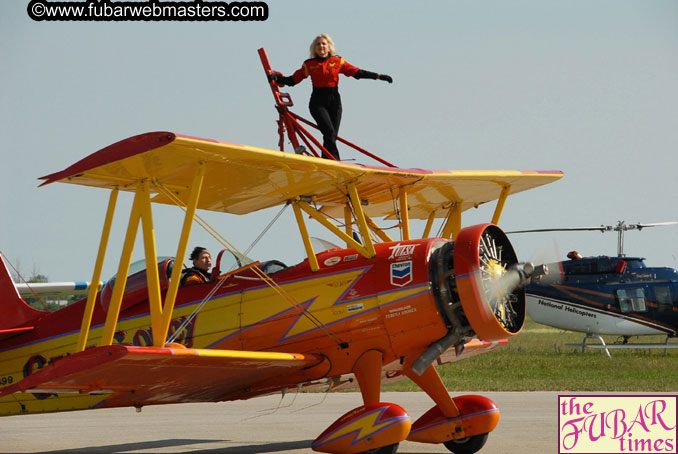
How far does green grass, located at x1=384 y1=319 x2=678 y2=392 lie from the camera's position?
17.4 meters

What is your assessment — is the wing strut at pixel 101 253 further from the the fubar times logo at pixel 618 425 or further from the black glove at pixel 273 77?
the the fubar times logo at pixel 618 425

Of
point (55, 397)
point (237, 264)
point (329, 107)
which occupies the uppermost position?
point (329, 107)

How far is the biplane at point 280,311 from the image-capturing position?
785 cm

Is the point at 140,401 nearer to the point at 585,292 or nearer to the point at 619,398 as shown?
the point at 619,398

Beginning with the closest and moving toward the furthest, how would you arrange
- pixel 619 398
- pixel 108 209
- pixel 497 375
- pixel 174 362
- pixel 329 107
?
1. pixel 174 362
2. pixel 619 398
3. pixel 108 209
4. pixel 329 107
5. pixel 497 375

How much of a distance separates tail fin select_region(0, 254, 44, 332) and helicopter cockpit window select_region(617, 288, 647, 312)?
21.3 m

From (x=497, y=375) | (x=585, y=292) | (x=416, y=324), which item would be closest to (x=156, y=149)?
(x=416, y=324)

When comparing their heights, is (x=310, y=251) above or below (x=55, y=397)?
above

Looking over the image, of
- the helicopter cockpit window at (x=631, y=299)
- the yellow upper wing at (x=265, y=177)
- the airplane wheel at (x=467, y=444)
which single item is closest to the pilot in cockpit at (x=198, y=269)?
the yellow upper wing at (x=265, y=177)

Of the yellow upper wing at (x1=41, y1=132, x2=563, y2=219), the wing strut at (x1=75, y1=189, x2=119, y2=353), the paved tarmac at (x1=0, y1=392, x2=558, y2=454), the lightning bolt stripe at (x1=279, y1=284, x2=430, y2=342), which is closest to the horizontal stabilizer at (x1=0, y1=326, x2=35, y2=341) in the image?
the paved tarmac at (x1=0, y1=392, x2=558, y2=454)

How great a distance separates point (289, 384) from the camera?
29.8 ft

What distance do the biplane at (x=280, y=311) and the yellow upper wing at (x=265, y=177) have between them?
2 cm

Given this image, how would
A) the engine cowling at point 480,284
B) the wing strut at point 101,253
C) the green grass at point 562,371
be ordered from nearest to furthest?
the engine cowling at point 480,284
the wing strut at point 101,253
the green grass at point 562,371

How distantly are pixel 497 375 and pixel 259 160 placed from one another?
13444 millimetres
